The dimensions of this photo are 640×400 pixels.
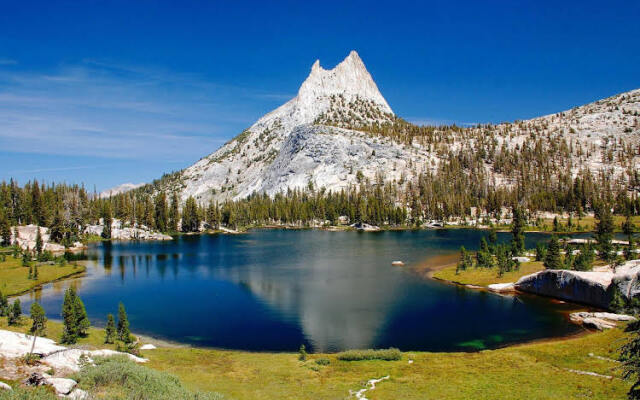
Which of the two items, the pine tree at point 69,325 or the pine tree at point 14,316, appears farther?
the pine tree at point 14,316

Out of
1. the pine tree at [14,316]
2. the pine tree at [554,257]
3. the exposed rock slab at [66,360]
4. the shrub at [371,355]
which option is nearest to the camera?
the exposed rock slab at [66,360]

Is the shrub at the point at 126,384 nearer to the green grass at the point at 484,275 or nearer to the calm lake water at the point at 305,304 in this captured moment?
the calm lake water at the point at 305,304

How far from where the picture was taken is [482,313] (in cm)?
6016

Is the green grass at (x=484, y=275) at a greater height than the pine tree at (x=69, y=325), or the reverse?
the pine tree at (x=69, y=325)

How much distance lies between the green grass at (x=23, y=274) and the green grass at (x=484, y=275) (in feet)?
275

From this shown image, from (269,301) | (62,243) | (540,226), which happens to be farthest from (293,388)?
(540,226)

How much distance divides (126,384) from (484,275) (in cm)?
7566

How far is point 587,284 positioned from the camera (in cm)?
6181

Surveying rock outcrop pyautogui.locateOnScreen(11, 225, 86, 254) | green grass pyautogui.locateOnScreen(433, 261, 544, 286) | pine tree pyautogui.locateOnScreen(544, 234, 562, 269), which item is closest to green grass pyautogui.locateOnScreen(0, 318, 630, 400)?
green grass pyautogui.locateOnScreen(433, 261, 544, 286)

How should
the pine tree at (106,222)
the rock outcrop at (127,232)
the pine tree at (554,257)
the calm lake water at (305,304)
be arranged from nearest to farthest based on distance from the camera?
the calm lake water at (305,304), the pine tree at (554,257), the pine tree at (106,222), the rock outcrop at (127,232)

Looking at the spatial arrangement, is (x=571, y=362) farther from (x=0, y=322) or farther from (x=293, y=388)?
(x=0, y=322)

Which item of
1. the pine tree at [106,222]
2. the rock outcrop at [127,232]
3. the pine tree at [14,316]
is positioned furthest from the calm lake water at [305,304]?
the pine tree at [106,222]

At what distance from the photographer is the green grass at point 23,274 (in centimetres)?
7669

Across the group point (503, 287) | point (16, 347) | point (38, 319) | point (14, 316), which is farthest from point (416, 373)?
point (14, 316)
